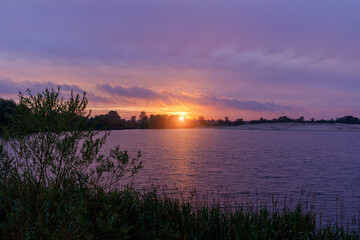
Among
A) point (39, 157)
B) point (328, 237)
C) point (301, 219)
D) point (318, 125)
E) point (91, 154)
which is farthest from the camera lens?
point (318, 125)

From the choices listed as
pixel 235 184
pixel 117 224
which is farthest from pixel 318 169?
pixel 117 224

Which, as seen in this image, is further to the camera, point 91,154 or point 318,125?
point 318,125

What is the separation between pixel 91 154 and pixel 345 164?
4017 centimetres

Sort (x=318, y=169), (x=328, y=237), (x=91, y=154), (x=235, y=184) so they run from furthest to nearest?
(x=318, y=169) → (x=235, y=184) → (x=328, y=237) → (x=91, y=154)

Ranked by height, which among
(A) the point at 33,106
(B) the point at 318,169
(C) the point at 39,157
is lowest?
(B) the point at 318,169

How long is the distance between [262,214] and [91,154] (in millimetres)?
8536

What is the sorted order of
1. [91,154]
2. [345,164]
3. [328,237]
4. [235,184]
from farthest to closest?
1. [345,164]
2. [235,184]
3. [328,237]
4. [91,154]

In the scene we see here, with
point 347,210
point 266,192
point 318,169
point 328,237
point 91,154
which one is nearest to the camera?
point 91,154

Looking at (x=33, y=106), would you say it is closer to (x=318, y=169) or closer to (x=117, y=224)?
(x=117, y=224)

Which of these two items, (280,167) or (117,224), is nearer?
(117,224)

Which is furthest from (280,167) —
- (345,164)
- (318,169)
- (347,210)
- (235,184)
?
(347,210)

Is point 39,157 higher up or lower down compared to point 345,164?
higher up

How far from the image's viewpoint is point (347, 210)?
1708 centimetres

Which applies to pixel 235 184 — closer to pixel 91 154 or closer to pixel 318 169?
pixel 318 169
